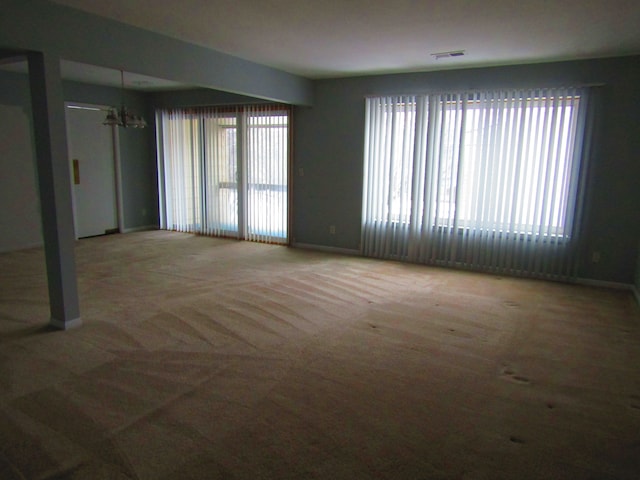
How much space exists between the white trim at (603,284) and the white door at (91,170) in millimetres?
7377

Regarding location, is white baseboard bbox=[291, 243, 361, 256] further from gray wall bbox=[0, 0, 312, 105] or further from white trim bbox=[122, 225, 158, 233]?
white trim bbox=[122, 225, 158, 233]

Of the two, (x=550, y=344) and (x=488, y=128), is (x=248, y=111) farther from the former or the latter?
(x=550, y=344)

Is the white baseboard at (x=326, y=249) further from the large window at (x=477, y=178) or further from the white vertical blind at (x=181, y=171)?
the white vertical blind at (x=181, y=171)

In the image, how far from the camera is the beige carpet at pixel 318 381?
213 centimetres

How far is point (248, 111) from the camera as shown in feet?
23.4

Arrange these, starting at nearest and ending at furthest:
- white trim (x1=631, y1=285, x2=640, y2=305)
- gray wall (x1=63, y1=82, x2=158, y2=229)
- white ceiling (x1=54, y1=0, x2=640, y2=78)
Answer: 1. white ceiling (x1=54, y1=0, x2=640, y2=78)
2. white trim (x1=631, y1=285, x2=640, y2=305)
3. gray wall (x1=63, y1=82, x2=158, y2=229)

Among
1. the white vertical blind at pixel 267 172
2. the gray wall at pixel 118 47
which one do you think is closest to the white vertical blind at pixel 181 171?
the white vertical blind at pixel 267 172

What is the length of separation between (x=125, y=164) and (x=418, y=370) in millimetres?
6923

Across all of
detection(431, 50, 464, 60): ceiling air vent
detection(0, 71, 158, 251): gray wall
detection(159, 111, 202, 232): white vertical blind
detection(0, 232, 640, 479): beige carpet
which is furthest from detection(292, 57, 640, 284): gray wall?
detection(0, 71, 158, 251): gray wall

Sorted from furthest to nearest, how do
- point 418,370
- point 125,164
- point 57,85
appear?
1. point 125,164
2. point 57,85
3. point 418,370

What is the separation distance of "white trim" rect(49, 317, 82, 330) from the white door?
4.11m

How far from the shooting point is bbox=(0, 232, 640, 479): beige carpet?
2.13 m

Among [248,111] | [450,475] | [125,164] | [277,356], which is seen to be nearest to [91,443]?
[277,356]

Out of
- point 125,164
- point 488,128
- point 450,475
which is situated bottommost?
point 450,475
